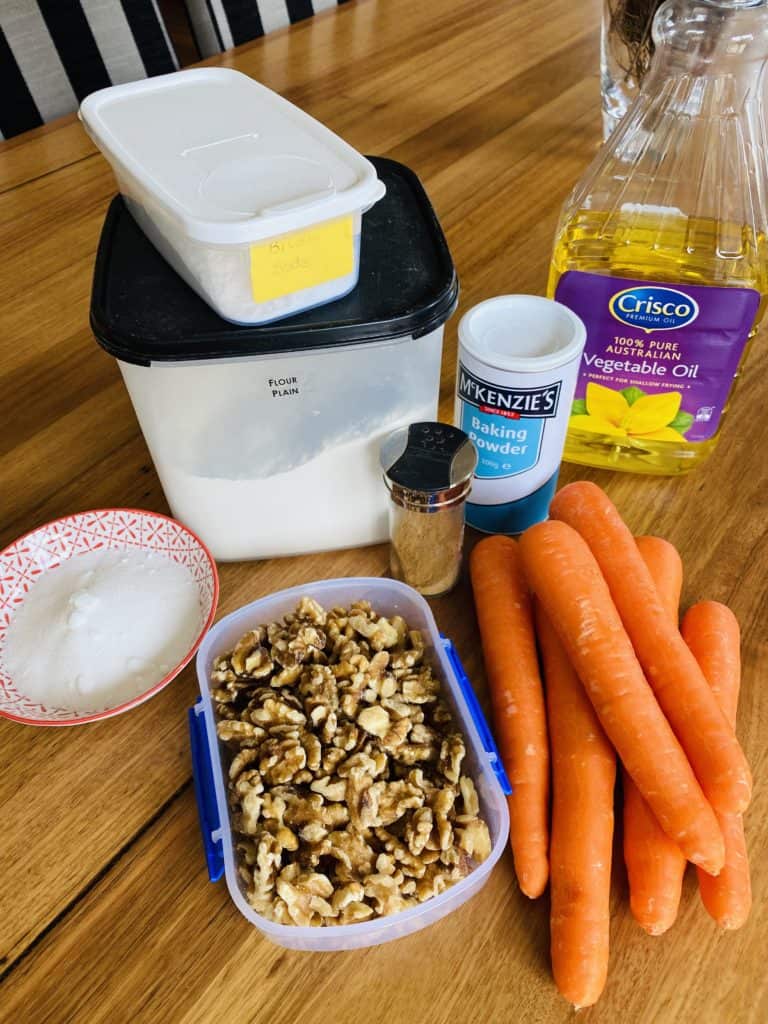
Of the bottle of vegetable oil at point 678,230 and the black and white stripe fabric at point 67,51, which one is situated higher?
the black and white stripe fabric at point 67,51

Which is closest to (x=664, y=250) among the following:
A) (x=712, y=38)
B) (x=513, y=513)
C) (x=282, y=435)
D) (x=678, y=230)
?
(x=678, y=230)

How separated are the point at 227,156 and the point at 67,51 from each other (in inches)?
40.6

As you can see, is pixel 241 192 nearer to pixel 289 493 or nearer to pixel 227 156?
pixel 227 156

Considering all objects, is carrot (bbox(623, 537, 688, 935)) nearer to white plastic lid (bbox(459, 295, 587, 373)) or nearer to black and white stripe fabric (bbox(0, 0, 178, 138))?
white plastic lid (bbox(459, 295, 587, 373))

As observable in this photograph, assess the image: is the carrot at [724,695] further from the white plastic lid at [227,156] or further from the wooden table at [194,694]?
the white plastic lid at [227,156]

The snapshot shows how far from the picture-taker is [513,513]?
2.53ft

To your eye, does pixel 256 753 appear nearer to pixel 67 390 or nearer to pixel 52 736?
pixel 52 736

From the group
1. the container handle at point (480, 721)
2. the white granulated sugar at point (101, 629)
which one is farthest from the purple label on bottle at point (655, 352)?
the white granulated sugar at point (101, 629)

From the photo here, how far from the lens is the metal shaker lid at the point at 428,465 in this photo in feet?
2.13

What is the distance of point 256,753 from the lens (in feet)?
1.91

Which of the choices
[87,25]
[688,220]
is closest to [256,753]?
[688,220]

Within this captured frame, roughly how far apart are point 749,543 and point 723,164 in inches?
14.3

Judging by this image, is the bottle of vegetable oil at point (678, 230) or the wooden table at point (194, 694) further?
the bottle of vegetable oil at point (678, 230)

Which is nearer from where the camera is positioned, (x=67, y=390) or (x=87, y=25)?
(x=67, y=390)
